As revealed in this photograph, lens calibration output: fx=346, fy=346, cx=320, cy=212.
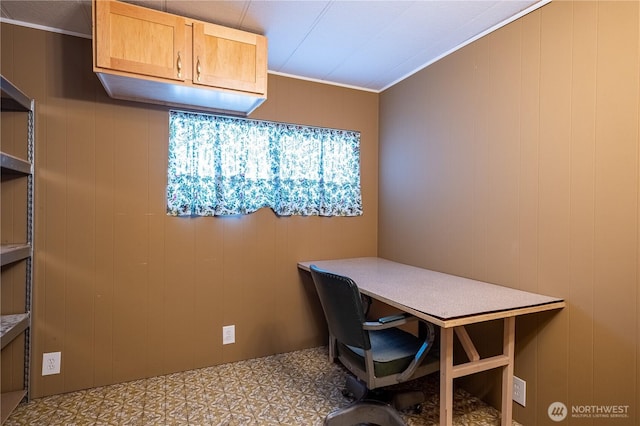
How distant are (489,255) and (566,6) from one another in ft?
4.36

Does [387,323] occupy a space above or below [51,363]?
above

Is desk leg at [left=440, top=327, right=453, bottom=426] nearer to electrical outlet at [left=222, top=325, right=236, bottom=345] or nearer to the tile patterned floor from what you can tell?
the tile patterned floor

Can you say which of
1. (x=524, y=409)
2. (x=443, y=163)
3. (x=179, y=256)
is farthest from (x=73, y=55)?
(x=524, y=409)

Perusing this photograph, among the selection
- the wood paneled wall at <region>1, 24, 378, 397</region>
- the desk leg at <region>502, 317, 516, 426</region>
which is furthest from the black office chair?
the wood paneled wall at <region>1, 24, 378, 397</region>

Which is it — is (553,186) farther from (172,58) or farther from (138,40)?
(138,40)

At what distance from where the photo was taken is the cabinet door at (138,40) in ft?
5.69

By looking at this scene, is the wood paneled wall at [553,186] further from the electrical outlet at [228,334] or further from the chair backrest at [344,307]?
the electrical outlet at [228,334]

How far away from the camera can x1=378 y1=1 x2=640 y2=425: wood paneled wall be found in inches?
58.3

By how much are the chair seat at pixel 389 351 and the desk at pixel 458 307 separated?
187 mm

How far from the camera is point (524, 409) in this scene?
Result: 74.0 inches

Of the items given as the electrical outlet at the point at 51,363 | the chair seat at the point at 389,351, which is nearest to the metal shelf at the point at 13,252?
the electrical outlet at the point at 51,363

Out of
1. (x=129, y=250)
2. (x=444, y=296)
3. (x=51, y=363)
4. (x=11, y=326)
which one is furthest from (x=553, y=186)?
(x=51, y=363)

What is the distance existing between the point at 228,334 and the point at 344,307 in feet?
4.39

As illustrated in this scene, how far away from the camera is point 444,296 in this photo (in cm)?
175
